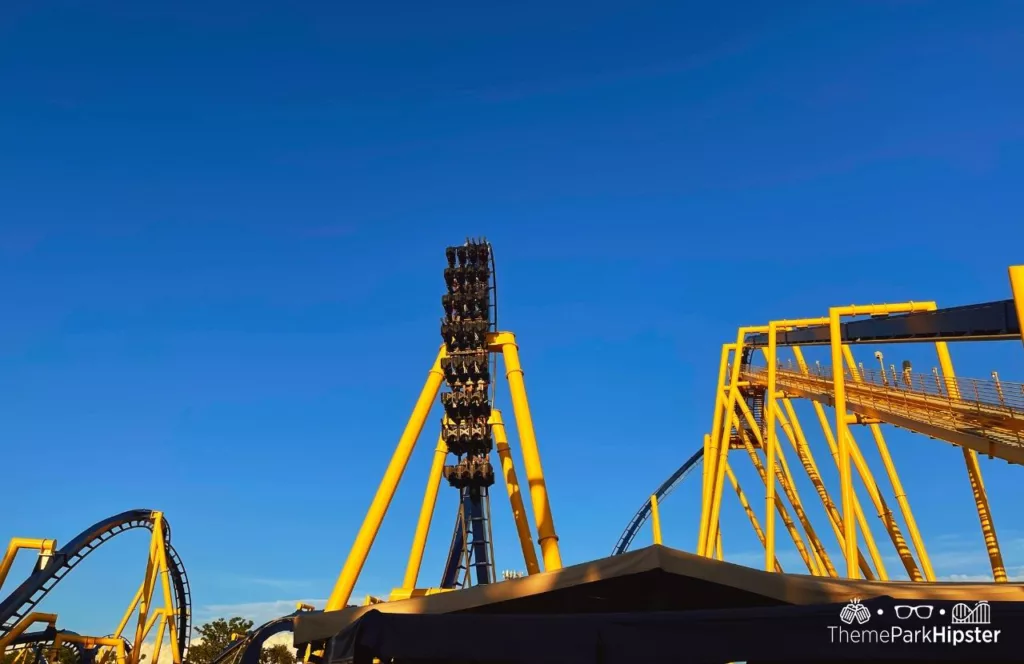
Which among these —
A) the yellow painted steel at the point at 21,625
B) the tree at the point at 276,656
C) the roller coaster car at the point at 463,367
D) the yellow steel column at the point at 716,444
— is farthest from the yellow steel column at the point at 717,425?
the tree at the point at 276,656

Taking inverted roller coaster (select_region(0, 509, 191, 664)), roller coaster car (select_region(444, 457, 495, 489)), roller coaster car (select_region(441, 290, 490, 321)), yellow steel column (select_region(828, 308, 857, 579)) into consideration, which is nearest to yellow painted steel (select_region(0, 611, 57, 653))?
inverted roller coaster (select_region(0, 509, 191, 664))

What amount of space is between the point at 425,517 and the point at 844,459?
11743mm

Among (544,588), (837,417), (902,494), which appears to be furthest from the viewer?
(902,494)

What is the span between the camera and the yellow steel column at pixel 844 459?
719 inches

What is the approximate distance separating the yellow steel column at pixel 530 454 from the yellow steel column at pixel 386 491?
2.01 m

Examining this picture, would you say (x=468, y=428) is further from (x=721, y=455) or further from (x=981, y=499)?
(x=981, y=499)

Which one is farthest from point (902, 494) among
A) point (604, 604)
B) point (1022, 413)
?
point (604, 604)

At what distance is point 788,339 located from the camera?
26.9 meters

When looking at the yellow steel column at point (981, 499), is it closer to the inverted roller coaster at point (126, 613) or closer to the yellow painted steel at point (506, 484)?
the yellow painted steel at point (506, 484)

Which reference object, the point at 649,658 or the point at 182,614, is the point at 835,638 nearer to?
the point at 649,658

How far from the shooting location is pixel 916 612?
542cm

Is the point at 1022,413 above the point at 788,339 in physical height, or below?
below

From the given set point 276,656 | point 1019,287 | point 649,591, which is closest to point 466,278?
point 1019,287

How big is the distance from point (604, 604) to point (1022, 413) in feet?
38.4
